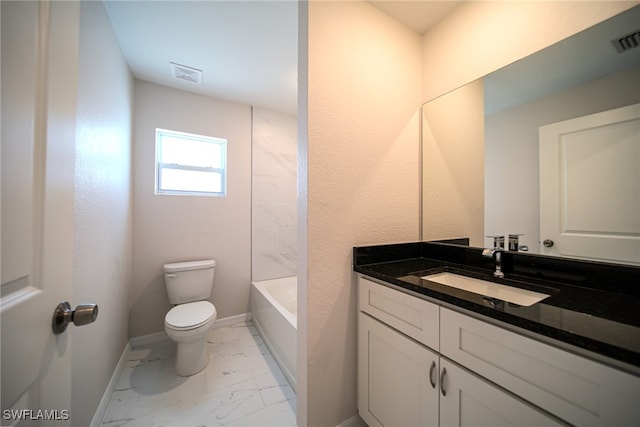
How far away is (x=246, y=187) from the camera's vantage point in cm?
253

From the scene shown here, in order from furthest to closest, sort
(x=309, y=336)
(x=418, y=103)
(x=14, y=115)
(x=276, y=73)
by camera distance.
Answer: (x=276, y=73), (x=418, y=103), (x=309, y=336), (x=14, y=115)

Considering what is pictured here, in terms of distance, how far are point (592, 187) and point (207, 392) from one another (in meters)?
2.34

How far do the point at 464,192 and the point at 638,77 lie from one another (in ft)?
2.40

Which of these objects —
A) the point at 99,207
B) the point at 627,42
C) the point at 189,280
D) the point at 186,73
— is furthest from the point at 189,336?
the point at 627,42

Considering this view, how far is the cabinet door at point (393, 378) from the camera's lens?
0.88m

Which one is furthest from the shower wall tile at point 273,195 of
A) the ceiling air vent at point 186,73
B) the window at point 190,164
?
the ceiling air vent at point 186,73

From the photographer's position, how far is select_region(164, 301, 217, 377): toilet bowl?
1.61 m

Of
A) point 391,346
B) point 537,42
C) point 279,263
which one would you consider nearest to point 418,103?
point 537,42

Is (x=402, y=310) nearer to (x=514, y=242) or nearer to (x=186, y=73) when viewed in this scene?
(x=514, y=242)

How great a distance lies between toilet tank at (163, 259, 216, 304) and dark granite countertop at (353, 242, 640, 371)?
1638mm

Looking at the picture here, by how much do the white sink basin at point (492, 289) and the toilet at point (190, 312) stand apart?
1.61 m

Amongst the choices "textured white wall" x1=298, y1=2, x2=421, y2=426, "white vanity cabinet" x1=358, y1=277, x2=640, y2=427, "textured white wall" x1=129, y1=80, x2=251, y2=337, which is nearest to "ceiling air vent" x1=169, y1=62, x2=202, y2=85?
"textured white wall" x1=129, y1=80, x2=251, y2=337

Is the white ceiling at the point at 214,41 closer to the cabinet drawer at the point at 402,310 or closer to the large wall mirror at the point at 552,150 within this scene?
the large wall mirror at the point at 552,150

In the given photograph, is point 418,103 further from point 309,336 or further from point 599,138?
point 309,336
